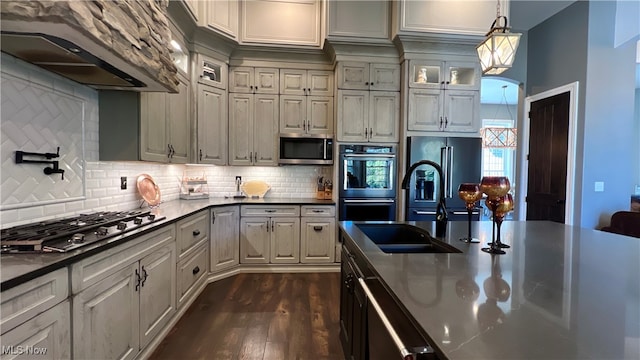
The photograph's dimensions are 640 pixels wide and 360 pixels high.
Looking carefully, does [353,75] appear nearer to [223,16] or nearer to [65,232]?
[223,16]

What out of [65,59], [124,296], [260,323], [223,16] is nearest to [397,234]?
[260,323]

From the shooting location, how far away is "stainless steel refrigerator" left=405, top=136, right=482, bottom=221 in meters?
3.71

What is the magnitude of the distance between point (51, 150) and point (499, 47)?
3.16 meters

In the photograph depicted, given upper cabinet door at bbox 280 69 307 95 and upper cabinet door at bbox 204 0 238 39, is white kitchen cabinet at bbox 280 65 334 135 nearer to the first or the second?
upper cabinet door at bbox 280 69 307 95

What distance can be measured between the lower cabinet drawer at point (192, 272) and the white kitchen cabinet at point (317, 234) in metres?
1.15

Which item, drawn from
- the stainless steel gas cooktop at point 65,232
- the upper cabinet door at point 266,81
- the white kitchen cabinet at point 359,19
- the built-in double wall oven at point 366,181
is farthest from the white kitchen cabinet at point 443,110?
the stainless steel gas cooktop at point 65,232

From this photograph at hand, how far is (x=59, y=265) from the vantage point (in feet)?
4.09

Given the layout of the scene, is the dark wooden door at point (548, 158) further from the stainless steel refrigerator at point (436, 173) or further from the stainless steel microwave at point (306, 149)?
the stainless steel microwave at point (306, 149)

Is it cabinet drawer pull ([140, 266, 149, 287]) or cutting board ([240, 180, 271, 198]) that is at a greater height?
cutting board ([240, 180, 271, 198])

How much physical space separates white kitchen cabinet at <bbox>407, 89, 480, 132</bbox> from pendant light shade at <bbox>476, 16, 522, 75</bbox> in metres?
1.41

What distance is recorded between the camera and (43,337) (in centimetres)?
119

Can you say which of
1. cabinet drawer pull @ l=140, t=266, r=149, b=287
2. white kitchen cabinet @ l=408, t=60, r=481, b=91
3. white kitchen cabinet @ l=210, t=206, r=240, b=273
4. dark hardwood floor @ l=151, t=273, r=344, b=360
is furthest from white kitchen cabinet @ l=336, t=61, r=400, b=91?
cabinet drawer pull @ l=140, t=266, r=149, b=287

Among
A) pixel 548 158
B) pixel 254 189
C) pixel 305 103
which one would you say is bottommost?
pixel 254 189

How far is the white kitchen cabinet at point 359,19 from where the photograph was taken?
363cm
